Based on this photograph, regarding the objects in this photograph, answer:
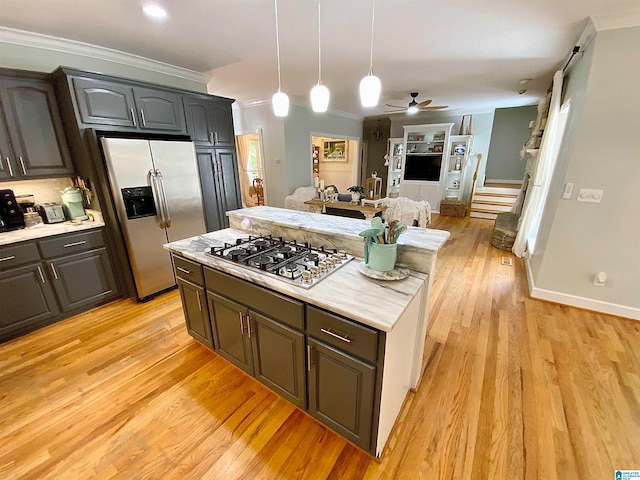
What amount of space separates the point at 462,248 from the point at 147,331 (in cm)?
464

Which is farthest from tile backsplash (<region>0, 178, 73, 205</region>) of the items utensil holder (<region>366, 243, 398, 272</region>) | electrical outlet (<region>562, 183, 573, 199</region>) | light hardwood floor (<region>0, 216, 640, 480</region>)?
electrical outlet (<region>562, 183, 573, 199</region>)

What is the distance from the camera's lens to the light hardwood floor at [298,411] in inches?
53.7

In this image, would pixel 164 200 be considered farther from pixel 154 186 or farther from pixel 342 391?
pixel 342 391

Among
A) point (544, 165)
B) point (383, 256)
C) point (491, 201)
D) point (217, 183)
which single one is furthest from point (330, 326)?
point (491, 201)

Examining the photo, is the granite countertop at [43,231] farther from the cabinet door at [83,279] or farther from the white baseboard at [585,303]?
the white baseboard at [585,303]

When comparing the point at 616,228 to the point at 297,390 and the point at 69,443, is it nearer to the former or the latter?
the point at 297,390

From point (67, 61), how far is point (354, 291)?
354cm

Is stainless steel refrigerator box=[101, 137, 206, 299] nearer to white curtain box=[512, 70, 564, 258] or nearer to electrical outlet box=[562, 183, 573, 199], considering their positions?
electrical outlet box=[562, 183, 573, 199]

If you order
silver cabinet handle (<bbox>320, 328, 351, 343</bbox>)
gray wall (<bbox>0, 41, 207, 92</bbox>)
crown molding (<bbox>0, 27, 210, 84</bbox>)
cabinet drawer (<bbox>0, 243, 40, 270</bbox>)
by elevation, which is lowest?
silver cabinet handle (<bbox>320, 328, 351, 343</bbox>)

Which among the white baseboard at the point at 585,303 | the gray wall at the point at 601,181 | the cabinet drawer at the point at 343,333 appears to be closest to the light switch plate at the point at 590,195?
the gray wall at the point at 601,181

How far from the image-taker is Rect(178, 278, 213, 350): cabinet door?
193cm

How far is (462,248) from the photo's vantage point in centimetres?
451

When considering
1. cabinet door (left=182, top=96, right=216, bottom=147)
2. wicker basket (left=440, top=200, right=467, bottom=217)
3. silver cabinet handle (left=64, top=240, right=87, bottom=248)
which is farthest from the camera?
wicker basket (left=440, top=200, right=467, bottom=217)

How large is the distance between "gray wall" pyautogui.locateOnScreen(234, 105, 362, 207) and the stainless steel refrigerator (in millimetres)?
2817
